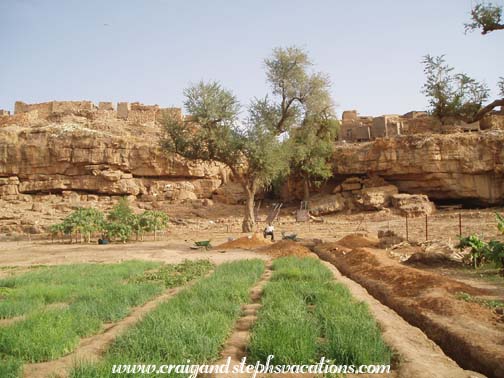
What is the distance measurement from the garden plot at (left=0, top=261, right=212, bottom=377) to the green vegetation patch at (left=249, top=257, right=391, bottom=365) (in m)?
2.36

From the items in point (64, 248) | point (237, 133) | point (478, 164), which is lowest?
point (64, 248)

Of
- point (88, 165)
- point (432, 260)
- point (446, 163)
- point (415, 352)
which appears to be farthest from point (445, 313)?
point (88, 165)

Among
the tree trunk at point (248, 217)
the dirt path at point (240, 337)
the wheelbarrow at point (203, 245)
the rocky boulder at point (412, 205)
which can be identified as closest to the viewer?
the dirt path at point (240, 337)

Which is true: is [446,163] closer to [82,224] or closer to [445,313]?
[82,224]

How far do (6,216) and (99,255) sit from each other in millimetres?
16160

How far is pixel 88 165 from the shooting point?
3606cm

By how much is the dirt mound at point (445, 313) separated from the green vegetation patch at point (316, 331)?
905 mm

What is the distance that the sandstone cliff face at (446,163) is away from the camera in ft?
97.1

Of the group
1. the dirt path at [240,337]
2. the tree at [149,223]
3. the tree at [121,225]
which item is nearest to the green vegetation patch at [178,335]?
the dirt path at [240,337]

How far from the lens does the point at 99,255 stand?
1842cm

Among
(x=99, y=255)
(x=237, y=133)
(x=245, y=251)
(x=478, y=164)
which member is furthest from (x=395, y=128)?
(x=99, y=255)

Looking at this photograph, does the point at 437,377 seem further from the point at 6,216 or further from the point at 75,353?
the point at 6,216

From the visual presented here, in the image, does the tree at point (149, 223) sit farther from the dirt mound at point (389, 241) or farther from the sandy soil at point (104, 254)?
the dirt mound at point (389, 241)

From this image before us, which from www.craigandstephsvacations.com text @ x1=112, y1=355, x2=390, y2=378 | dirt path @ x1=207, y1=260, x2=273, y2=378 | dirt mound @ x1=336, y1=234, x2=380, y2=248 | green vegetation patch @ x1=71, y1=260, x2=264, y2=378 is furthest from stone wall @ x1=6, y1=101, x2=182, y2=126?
www.craigandstephsvacations.com text @ x1=112, y1=355, x2=390, y2=378
